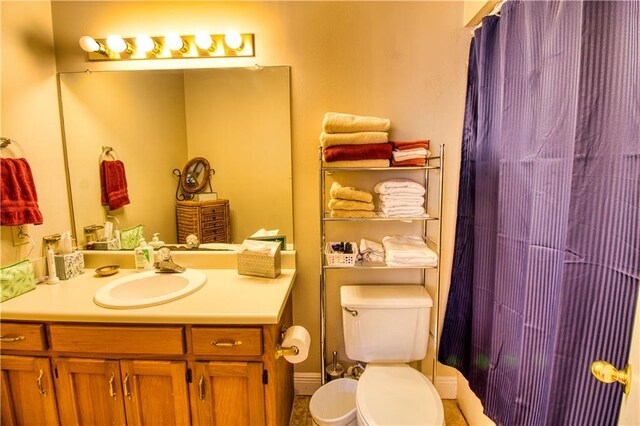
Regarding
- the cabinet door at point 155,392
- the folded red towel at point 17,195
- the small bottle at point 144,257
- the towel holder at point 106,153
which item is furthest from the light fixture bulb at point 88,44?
the cabinet door at point 155,392

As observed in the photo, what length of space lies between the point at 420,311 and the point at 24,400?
6.03 ft

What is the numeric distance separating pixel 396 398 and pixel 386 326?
0.32 metres

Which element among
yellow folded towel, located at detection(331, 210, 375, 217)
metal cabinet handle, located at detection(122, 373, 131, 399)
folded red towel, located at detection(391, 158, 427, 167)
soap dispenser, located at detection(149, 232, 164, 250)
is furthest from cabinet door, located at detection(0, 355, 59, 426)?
folded red towel, located at detection(391, 158, 427, 167)

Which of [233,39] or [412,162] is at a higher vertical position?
[233,39]

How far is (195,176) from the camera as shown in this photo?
5.72 feet

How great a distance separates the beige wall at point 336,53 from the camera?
1.61 metres

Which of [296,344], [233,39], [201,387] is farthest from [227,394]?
[233,39]

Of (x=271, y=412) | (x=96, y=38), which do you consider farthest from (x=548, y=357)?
(x=96, y=38)

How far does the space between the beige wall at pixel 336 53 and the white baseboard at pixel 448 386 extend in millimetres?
918

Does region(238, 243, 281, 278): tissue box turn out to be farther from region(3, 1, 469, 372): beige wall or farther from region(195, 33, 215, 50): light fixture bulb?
region(195, 33, 215, 50): light fixture bulb

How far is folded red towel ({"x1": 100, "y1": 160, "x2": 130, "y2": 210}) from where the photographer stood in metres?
1.78

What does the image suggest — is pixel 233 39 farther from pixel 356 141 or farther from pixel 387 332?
pixel 387 332

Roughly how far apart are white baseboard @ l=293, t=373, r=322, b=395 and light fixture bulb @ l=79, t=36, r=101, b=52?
2.15 meters

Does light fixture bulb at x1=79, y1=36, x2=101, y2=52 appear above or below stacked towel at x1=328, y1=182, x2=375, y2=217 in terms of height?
above
